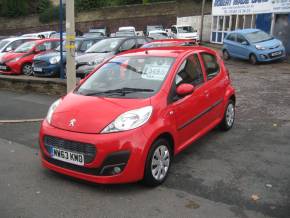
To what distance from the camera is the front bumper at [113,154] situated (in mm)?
4223

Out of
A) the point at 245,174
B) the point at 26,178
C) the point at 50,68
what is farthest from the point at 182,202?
the point at 50,68

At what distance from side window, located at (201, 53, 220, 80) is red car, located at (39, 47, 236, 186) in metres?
0.04

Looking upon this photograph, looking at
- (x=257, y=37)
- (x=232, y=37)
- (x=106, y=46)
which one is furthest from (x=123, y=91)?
(x=232, y=37)

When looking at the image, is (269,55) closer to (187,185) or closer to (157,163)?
(187,185)

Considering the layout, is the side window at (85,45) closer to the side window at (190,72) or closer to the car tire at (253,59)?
the car tire at (253,59)

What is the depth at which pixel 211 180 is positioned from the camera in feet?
15.9

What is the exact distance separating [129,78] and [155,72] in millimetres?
380

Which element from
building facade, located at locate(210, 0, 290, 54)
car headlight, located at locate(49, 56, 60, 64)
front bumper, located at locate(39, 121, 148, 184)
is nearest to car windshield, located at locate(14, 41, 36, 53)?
car headlight, located at locate(49, 56, 60, 64)

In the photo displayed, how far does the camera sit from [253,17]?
24.0 meters

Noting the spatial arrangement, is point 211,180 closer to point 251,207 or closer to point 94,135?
point 251,207

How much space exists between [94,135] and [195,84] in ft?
6.48

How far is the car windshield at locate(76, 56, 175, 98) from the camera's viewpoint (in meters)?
5.01

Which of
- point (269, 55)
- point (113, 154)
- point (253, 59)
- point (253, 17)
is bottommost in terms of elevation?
point (253, 59)

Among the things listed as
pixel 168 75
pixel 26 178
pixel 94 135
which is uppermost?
pixel 168 75
